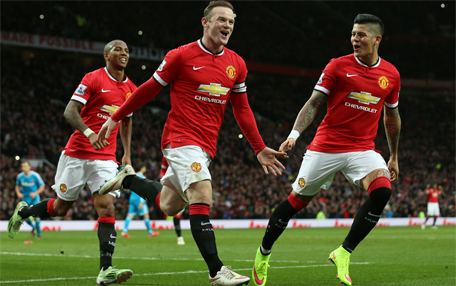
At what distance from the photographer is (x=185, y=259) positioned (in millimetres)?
10680

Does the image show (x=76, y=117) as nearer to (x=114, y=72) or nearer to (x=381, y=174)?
(x=114, y=72)

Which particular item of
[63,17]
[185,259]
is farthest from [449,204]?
[185,259]

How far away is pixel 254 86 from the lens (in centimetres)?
4275

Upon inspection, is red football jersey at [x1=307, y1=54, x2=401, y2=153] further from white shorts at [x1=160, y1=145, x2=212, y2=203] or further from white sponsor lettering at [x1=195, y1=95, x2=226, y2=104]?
white shorts at [x1=160, y1=145, x2=212, y2=203]

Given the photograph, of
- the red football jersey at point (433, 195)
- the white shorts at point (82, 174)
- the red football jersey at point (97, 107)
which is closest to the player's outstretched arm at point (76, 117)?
the red football jersey at point (97, 107)

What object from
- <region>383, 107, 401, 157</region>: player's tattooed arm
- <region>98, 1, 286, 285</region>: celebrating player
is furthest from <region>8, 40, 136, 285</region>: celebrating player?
<region>383, 107, 401, 157</region>: player's tattooed arm

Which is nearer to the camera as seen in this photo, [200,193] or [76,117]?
[200,193]

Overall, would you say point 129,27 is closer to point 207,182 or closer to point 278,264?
point 278,264

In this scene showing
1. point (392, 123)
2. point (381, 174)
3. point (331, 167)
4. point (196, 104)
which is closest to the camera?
point (196, 104)

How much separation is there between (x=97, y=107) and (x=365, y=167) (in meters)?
3.38

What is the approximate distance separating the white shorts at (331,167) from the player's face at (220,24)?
1.80 meters

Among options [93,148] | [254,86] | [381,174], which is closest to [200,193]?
[381,174]

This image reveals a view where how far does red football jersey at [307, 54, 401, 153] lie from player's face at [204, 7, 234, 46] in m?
1.37

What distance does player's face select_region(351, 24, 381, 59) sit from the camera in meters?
6.68
